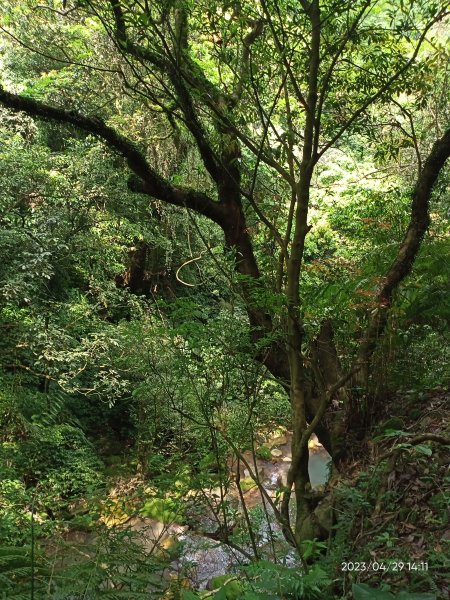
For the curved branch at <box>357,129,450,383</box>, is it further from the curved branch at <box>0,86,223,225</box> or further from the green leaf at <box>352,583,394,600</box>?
the green leaf at <box>352,583,394,600</box>

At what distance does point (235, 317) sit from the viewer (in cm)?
329

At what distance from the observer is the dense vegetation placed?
2.13 m

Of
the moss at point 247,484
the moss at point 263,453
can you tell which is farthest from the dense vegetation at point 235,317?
the moss at point 263,453

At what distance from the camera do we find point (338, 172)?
8.04 m

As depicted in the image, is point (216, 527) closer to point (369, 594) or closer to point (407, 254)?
point (407, 254)

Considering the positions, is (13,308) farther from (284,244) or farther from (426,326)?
(426,326)

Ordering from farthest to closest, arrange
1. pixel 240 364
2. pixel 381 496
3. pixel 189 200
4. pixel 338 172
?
pixel 338 172
pixel 189 200
pixel 240 364
pixel 381 496

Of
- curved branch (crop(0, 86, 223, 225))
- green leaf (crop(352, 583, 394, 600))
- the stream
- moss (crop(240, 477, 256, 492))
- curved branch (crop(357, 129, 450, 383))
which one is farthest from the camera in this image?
moss (crop(240, 477, 256, 492))

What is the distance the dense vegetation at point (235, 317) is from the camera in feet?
7.00

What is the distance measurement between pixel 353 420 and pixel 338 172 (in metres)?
5.89

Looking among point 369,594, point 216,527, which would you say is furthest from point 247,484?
point 369,594

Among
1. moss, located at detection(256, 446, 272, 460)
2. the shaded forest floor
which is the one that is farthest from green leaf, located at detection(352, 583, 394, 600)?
moss, located at detection(256, 446, 272, 460)

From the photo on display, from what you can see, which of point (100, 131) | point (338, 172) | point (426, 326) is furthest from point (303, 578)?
point (338, 172)

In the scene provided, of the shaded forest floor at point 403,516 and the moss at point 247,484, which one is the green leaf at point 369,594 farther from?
the moss at point 247,484
